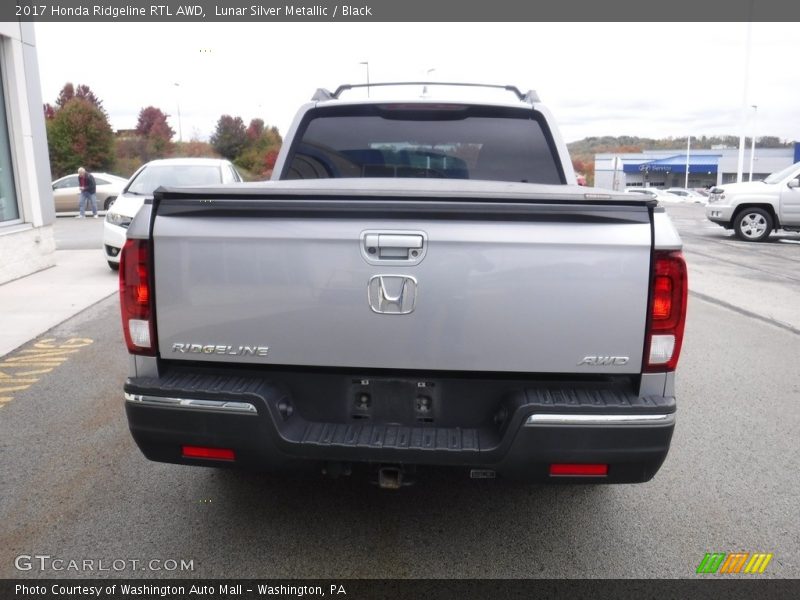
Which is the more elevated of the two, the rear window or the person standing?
the rear window

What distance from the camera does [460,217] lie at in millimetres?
2732

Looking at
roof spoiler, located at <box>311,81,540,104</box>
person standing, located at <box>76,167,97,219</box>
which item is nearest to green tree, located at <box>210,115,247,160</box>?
person standing, located at <box>76,167,97,219</box>

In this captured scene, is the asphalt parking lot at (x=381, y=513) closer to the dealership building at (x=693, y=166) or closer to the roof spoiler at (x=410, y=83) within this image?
the roof spoiler at (x=410, y=83)

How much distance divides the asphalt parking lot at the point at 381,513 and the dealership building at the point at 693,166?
66.4 m

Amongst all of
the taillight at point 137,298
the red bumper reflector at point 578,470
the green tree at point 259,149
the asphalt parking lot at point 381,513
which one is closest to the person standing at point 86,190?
the asphalt parking lot at point 381,513

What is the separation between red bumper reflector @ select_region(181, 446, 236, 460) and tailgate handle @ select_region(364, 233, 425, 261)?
0.99m

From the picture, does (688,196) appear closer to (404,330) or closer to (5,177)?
(5,177)

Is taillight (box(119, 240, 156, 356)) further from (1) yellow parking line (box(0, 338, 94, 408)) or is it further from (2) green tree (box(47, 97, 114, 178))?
(2) green tree (box(47, 97, 114, 178))

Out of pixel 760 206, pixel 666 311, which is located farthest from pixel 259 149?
pixel 666 311

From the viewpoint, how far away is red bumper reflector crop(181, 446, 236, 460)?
9.45 ft

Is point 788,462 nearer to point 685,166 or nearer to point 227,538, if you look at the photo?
point 227,538

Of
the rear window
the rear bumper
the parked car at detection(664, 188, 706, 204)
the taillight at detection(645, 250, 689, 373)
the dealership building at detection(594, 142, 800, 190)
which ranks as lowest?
the parked car at detection(664, 188, 706, 204)

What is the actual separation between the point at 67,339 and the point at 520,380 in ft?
19.2

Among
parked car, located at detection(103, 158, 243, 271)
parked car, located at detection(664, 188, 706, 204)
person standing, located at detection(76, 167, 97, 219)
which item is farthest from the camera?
parked car, located at detection(664, 188, 706, 204)
